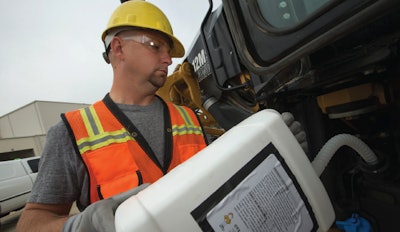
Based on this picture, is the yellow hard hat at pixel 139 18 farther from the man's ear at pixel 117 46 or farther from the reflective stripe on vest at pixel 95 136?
the reflective stripe on vest at pixel 95 136

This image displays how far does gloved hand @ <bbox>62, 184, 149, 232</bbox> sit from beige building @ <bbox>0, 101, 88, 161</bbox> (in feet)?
68.5

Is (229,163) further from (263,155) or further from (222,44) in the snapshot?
(222,44)

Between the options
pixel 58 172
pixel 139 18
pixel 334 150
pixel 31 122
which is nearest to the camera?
pixel 334 150

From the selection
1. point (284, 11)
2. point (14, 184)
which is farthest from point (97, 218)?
point (14, 184)

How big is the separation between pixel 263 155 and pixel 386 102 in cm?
89

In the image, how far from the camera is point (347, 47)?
1084mm

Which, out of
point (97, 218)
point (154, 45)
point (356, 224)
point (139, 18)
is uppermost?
point (139, 18)

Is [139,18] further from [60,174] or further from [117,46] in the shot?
[60,174]

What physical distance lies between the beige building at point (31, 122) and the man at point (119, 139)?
20.3 metres

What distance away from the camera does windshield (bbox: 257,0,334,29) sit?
0.84 metres

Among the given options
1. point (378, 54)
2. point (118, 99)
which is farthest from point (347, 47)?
point (118, 99)

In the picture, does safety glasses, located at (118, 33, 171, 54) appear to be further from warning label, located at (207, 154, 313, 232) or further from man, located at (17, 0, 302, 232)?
warning label, located at (207, 154, 313, 232)

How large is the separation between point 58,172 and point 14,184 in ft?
23.5

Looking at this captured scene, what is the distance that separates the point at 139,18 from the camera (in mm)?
1551
